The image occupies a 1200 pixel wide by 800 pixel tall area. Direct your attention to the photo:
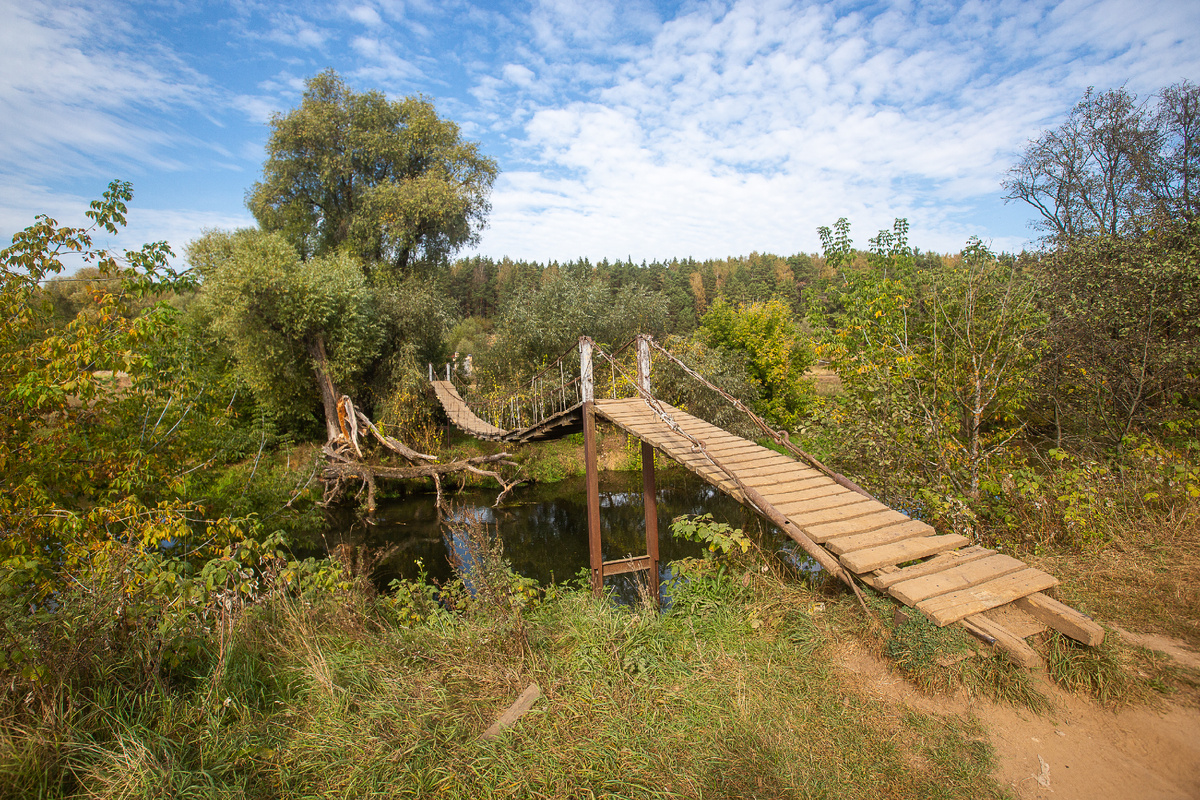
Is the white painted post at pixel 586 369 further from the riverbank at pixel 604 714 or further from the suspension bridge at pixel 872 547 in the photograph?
the riverbank at pixel 604 714

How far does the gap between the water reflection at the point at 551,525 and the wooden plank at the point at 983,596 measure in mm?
3517

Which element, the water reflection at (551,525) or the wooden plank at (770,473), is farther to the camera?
the water reflection at (551,525)

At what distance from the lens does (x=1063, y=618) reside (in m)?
2.94

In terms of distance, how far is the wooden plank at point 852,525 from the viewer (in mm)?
3863

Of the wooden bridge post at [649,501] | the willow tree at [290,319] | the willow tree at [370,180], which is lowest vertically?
the wooden bridge post at [649,501]

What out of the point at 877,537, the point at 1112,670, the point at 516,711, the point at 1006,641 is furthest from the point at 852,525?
the point at 516,711

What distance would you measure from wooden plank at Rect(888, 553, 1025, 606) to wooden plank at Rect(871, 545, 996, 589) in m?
0.04

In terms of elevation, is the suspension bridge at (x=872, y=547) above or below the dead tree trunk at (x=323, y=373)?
below

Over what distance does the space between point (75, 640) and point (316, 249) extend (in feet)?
53.2

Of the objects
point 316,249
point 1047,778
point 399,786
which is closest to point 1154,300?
point 1047,778

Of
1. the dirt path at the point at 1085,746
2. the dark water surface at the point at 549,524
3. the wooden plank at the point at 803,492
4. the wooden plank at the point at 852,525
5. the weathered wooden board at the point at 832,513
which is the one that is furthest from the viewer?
the dark water surface at the point at 549,524

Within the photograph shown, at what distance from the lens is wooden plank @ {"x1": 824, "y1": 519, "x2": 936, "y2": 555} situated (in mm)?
3719

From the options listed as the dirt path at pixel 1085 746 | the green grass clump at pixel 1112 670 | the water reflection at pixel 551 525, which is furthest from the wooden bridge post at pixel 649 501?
the green grass clump at pixel 1112 670

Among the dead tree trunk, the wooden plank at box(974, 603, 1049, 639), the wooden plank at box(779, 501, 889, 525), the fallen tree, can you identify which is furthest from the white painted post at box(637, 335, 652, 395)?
the dead tree trunk
